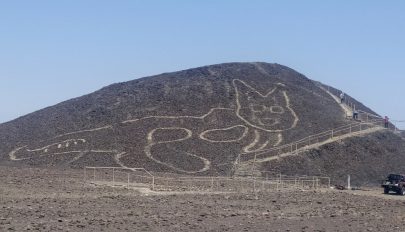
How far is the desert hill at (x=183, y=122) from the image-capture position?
63.5 metres

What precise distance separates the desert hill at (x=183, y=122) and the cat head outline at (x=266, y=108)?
0.35 ft

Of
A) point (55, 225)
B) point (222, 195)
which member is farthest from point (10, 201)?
point (222, 195)

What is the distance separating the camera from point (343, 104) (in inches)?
3287

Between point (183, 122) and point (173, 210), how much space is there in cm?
4123

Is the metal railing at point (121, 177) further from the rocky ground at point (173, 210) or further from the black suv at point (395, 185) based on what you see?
the black suv at point (395, 185)

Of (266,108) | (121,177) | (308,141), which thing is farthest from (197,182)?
(266,108)

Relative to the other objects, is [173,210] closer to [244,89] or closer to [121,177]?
[121,177]

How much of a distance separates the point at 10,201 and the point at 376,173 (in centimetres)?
4186

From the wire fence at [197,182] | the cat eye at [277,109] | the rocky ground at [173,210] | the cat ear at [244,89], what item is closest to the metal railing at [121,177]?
the wire fence at [197,182]

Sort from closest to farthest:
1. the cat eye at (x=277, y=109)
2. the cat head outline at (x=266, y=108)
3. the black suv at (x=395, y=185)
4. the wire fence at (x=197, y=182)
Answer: the wire fence at (x=197, y=182), the black suv at (x=395, y=185), the cat head outline at (x=266, y=108), the cat eye at (x=277, y=109)

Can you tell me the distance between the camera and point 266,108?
7525 centimetres

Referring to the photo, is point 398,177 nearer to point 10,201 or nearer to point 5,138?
point 10,201

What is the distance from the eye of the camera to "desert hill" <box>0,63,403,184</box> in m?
63.5

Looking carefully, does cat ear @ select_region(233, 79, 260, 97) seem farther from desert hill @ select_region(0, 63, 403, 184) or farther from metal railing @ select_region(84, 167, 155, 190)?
metal railing @ select_region(84, 167, 155, 190)
